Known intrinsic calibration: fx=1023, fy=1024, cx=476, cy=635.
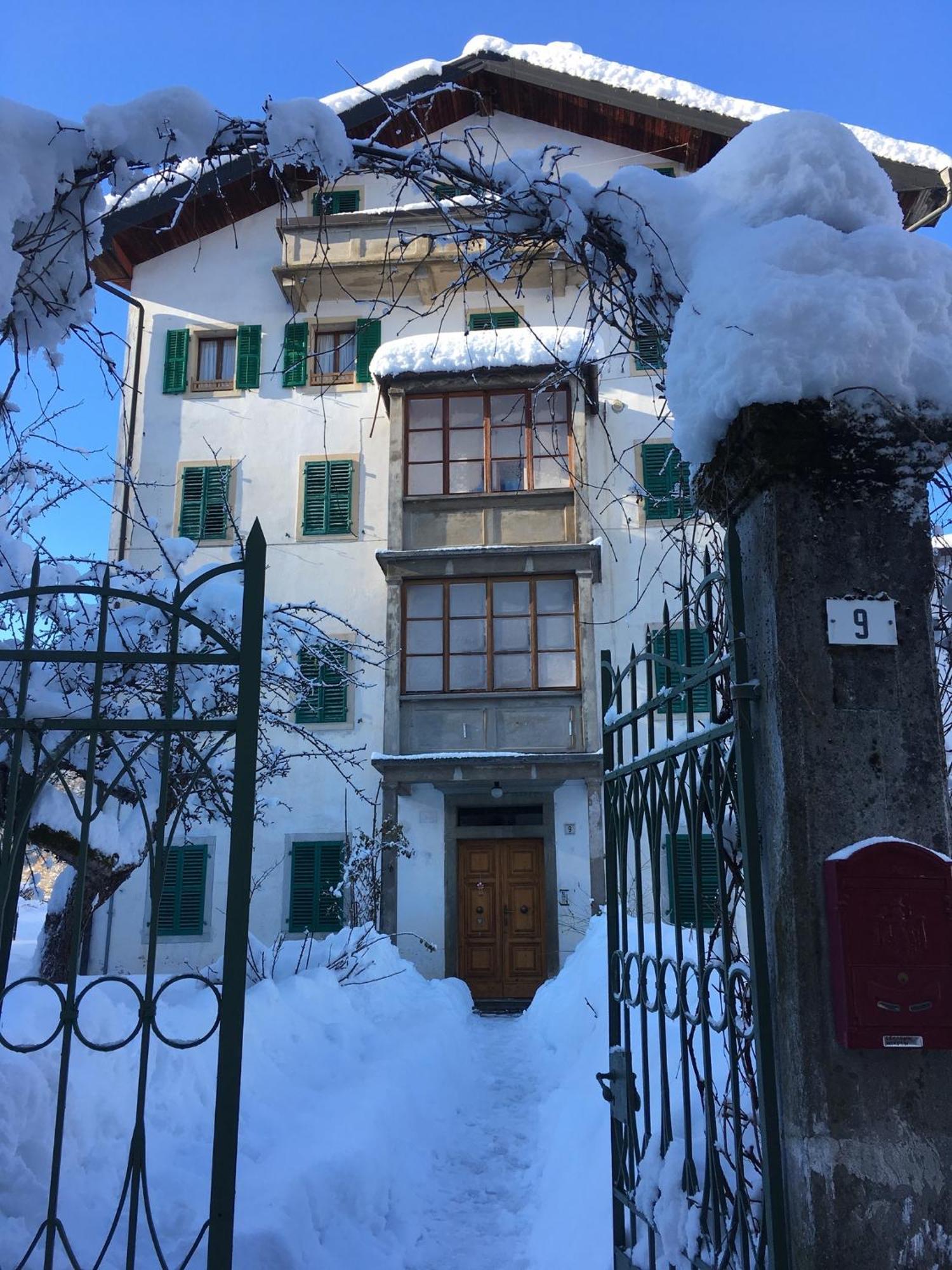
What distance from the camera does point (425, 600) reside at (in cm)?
1623

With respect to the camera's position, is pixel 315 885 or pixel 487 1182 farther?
pixel 315 885

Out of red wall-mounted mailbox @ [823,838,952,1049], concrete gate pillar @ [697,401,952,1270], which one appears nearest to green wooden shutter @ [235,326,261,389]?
concrete gate pillar @ [697,401,952,1270]

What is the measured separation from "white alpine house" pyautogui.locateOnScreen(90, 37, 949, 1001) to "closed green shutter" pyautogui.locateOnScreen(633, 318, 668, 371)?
10175mm

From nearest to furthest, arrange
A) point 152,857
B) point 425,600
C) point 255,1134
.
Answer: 1. point 152,857
2. point 255,1134
3. point 425,600

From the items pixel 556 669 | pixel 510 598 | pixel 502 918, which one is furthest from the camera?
pixel 510 598

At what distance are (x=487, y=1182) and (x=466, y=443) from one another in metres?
12.4

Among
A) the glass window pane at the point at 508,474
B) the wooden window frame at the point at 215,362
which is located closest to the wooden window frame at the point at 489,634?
the glass window pane at the point at 508,474

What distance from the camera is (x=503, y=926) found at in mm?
15805

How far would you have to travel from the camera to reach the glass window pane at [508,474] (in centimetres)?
1656

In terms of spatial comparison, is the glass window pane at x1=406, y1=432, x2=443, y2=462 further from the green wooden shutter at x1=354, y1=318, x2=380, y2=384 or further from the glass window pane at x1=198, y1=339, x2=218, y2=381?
the glass window pane at x1=198, y1=339, x2=218, y2=381

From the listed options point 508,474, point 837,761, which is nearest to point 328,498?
point 508,474

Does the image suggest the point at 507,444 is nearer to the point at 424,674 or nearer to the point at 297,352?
the point at 424,674

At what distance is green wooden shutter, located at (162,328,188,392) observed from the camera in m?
18.1

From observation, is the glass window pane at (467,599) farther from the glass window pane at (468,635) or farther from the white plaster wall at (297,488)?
the white plaster wall at (297,488)
